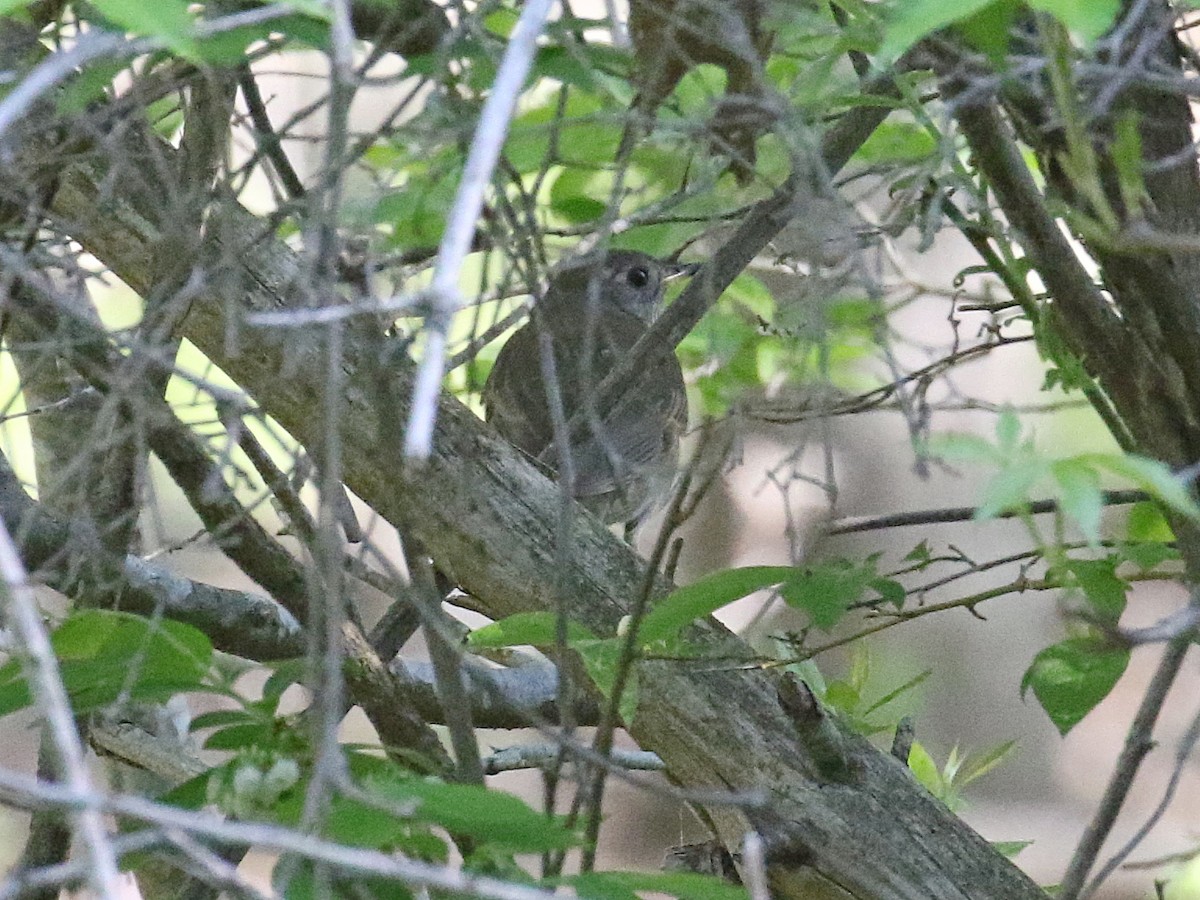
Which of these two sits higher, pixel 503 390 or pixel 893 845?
pixel 503 390

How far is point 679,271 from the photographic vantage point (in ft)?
12.1

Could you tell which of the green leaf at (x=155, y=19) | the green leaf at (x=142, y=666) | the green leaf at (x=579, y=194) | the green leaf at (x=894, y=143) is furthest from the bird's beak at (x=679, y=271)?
the green leaf at (x=155, y=19)

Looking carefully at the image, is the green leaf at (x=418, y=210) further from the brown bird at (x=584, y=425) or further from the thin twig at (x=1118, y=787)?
the brown bird at (x=584, y=425)

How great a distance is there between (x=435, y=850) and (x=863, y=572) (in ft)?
1.81

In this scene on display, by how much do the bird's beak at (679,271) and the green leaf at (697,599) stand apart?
2346 millimetres

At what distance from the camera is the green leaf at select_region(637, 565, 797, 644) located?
3.85ft

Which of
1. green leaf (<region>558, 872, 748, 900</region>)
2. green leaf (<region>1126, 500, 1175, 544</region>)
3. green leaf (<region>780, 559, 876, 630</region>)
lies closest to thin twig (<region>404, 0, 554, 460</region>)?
green leaf (<region>558, 872, 748, 900</region>)

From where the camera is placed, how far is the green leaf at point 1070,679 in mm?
1311

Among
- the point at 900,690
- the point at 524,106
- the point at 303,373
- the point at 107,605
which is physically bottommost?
the point at 107,605

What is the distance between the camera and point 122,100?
1146mm

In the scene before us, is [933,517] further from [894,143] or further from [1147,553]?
[894,143]

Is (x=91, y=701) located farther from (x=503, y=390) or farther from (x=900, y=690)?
(x=503, y=390)

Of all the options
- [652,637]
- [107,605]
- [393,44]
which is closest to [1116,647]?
[652,637]

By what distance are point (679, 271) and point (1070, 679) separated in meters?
2.46
